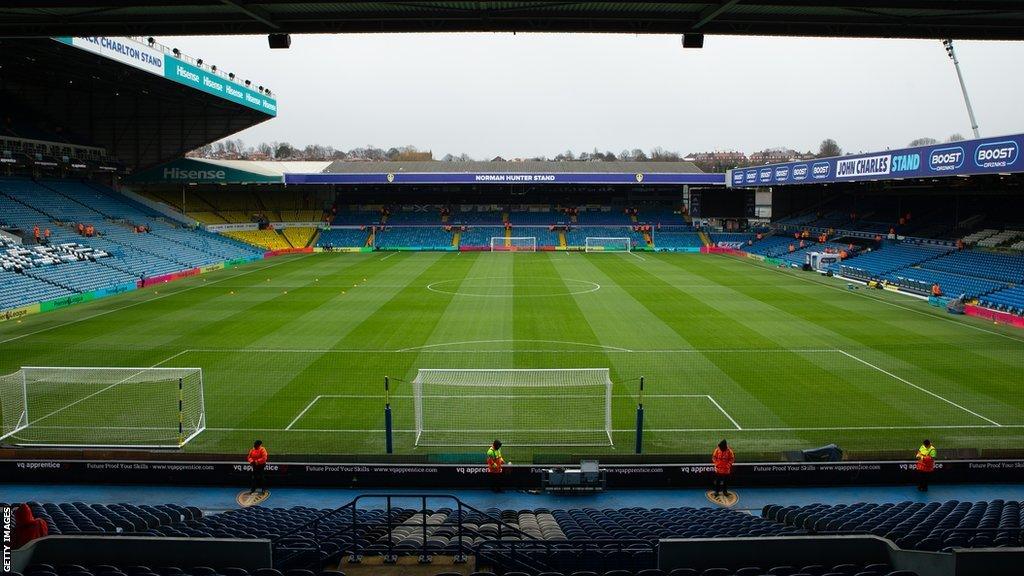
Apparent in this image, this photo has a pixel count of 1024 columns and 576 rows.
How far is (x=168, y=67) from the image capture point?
45.2 meters

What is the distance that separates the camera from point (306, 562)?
329 inches

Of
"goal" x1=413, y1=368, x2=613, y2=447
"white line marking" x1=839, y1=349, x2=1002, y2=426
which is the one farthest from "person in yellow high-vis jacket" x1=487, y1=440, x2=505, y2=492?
"white line marking" x1=839, y1=349, x2=1002, y2=426

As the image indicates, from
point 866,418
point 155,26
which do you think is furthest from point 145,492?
point 866,418

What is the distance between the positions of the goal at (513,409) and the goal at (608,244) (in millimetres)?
50134

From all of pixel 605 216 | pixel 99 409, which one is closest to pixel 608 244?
pixel 605 216

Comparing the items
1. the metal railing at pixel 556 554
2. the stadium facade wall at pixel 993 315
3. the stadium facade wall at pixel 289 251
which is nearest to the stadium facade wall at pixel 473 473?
the metal railing at pixel 556 554

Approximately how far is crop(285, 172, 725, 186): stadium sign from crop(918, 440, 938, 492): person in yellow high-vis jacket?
60537 mm

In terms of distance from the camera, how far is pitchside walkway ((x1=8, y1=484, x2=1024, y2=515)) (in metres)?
13.8

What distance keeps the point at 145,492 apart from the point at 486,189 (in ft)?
235

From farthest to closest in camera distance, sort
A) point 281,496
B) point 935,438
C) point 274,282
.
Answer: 1. point 274,282
2. point 935,438
3. point 281,496

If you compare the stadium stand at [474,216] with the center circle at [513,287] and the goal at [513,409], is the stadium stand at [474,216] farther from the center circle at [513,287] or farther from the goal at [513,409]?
the goal at [513,409]

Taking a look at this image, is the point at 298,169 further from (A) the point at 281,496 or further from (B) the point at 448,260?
(A) the point at 281,496

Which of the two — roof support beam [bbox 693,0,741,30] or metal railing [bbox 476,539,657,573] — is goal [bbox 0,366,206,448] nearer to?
metal railing [bbox 476,539,657,573]

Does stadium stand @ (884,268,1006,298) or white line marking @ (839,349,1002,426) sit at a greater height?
stadium stand @ (884,268,1006,298)
